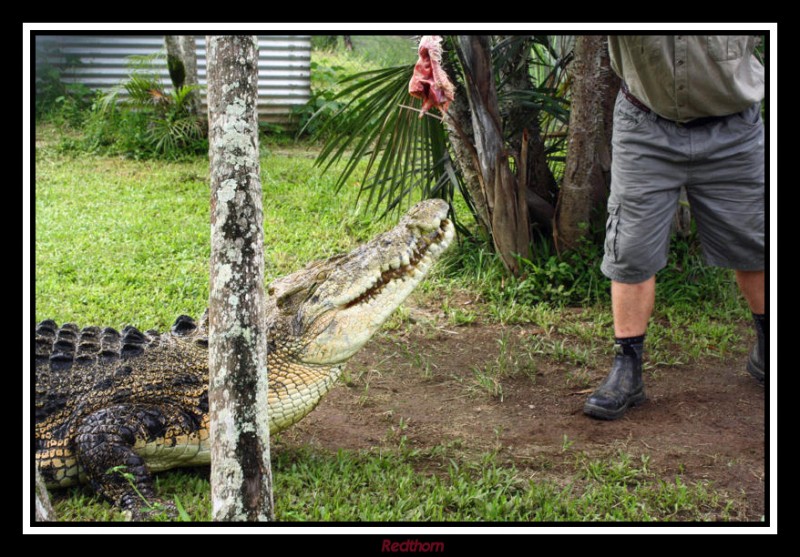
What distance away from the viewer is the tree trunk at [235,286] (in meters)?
2.32

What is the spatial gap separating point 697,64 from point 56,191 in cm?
562

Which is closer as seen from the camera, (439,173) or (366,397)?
(366,397)

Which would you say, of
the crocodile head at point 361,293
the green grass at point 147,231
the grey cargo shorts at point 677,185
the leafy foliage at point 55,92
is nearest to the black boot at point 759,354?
the grey cargo shorts at point 677,185

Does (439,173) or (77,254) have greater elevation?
(439,173)

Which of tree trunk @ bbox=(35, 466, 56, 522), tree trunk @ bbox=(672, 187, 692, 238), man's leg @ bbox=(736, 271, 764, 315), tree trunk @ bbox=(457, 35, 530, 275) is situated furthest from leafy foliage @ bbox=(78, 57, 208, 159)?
tree trunk @ bbox=(35, 466, 56, 522)

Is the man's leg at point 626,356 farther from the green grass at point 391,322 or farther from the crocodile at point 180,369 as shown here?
the crocodile at point 180,369

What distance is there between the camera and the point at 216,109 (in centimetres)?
233

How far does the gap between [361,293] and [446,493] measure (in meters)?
0.80

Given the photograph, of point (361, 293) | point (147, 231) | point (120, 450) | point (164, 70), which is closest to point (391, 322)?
point (361, 293)

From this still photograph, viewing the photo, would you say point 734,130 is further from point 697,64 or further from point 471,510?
point 471,510

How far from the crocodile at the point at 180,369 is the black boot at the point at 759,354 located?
155cm

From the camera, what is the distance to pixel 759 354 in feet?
12.8

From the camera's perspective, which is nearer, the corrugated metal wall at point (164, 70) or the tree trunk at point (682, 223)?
the tree trunk at point (682, 223)
